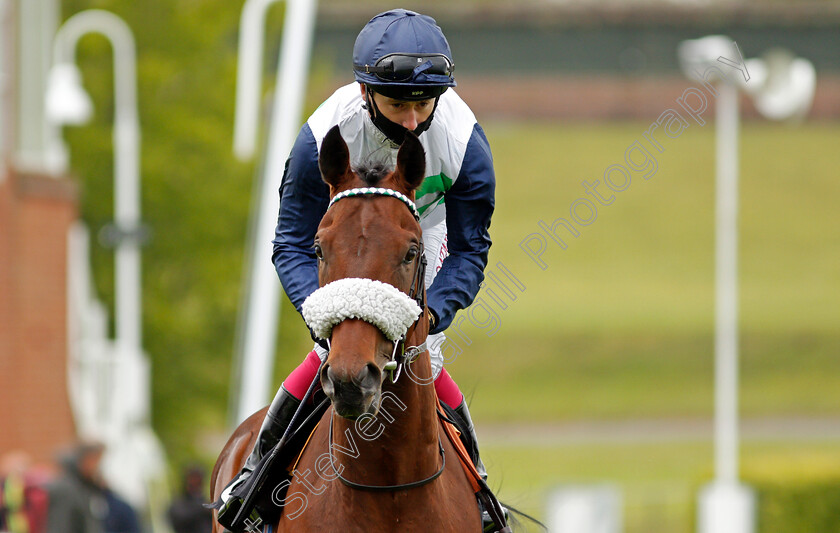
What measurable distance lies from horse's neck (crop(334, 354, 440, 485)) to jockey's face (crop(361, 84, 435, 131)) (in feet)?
3.03

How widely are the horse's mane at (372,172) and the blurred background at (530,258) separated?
5.94ft

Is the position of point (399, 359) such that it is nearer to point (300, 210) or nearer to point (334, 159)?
point (334, 159)

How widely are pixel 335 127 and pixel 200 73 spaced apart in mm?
22668

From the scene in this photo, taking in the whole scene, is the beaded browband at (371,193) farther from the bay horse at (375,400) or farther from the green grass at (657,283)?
the green grass at (657,283)

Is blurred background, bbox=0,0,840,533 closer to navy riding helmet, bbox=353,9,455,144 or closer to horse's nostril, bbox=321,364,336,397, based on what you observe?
navy riding helmet, bbox=353,9,455,144

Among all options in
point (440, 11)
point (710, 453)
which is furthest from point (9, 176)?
point (440, 11)

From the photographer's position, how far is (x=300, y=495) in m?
4.69

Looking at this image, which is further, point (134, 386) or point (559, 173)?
point (559, 173)

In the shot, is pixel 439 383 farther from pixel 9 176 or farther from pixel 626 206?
pixel 626 206

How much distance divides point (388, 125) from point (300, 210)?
0.49 m

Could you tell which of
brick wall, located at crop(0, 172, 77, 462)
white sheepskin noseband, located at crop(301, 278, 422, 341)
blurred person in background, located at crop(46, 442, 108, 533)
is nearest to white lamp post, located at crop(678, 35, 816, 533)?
blurred person in background, located at crop(46, 442, 108, 533)

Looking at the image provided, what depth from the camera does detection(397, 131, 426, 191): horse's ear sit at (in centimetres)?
430

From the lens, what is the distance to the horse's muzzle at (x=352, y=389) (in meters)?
3.77

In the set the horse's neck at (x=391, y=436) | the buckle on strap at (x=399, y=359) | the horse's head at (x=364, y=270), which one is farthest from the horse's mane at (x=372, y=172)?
the horse's neck at (x=391, y=436)
